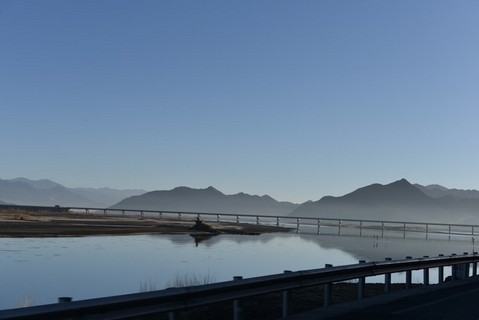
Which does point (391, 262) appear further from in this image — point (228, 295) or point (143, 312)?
point (143, 312)

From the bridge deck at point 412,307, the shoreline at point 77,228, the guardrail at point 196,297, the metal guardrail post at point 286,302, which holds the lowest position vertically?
the shoreline at point 77,228

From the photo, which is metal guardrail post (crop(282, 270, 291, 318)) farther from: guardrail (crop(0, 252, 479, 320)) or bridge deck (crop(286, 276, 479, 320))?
bridge deck (crop(286, 276, 479, 320))

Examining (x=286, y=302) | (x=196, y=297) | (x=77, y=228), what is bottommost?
(x=77, y=228)

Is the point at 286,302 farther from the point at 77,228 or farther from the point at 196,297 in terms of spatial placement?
the point at 77,228

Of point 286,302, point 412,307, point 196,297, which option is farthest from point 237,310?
point 412,307

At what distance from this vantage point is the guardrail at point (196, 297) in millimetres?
7984

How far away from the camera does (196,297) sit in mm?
10266

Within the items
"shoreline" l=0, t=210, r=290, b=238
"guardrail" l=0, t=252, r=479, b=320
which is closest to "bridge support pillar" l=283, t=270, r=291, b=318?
"guardrail" l=0, t=252, r=479, b=320

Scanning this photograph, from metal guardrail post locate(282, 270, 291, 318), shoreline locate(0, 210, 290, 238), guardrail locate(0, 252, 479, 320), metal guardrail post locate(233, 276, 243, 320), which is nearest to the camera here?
guardrail locate(0, 252, 479, 320)

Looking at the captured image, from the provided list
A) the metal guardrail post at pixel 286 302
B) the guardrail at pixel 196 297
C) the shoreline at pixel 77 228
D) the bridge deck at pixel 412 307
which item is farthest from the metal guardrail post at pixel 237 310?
the shoreline at pixel 77 228

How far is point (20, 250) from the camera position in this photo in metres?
39.4

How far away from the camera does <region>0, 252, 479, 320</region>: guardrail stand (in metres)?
7.98

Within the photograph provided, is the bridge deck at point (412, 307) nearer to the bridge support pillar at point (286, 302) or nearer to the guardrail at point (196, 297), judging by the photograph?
the bridge support pillar at point (286, 302)

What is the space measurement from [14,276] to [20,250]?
1498cm
